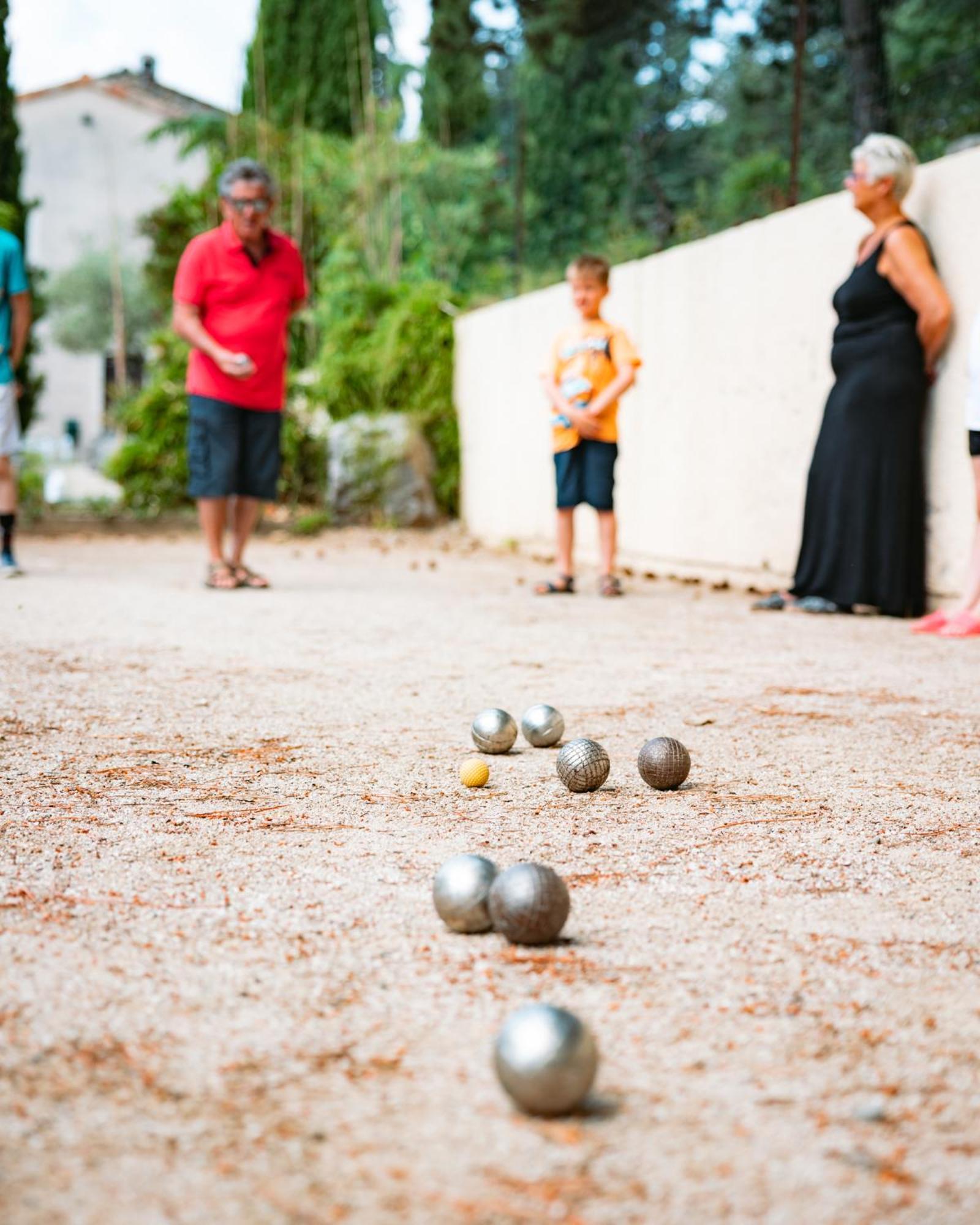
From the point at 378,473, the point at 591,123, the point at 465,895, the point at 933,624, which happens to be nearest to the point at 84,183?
the point at 591,123

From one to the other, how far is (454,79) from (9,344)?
20664mm

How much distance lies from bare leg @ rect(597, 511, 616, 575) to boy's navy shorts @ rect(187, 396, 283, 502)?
1.81 meters

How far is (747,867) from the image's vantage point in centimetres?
229

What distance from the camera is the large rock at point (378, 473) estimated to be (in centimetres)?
1202

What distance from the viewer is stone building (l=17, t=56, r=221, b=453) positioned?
116 feet

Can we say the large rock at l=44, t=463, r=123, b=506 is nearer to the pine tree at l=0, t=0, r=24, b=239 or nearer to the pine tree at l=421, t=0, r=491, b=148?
the pine tree at l=0, t=0, r=24, b=239

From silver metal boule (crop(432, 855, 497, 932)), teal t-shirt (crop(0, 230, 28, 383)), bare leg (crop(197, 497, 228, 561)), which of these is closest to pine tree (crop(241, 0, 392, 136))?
teal t-shirt (crop(0, 230, 28, 383))

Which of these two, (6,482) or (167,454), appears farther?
(167,454)

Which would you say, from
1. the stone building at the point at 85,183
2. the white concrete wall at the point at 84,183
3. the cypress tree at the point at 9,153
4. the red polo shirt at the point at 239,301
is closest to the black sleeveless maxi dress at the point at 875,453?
the red polo shirt at the point at 239,301

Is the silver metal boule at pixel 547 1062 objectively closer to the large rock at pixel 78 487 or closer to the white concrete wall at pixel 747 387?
the white concrete wall at pixel 747 387

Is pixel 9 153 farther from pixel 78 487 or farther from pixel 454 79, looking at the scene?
pixel 454 79

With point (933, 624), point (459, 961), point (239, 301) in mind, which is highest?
point (239, 301)

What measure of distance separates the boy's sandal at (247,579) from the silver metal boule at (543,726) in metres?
4.21

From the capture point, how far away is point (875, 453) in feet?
20.3
